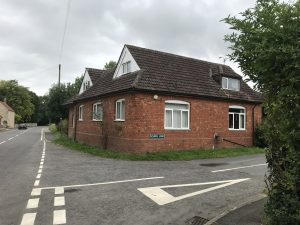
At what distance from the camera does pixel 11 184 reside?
1073 cm

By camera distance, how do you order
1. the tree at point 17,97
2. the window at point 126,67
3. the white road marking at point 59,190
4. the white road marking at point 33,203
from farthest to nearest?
the tree at point 17,97 → the window at point 126,67 → the white road marking at point 59,190 → the white road marking at point 33,203

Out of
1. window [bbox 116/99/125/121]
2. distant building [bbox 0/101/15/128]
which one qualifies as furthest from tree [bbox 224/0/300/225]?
distant building [bbox 0/101/15/128]

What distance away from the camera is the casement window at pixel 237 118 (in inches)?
965

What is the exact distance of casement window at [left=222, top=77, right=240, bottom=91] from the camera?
2525cm

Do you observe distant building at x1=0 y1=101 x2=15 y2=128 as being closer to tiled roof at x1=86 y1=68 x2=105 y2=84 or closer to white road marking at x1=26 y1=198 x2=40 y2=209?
tiled roof at x1=86 y1=68 x2=105 y2=84

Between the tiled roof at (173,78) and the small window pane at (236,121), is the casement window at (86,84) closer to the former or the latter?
the tiled roof at (173,78)

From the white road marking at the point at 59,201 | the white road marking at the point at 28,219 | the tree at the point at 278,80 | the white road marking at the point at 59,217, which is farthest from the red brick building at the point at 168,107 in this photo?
the tree at the point at 278,80

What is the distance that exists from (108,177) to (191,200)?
428cm

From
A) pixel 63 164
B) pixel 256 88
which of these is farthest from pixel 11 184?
pixel 256 88

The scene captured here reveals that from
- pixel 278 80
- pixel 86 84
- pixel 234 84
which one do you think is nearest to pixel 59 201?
pixel 278 80

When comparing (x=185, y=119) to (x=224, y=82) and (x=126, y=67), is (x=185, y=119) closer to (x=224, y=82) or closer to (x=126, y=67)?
(x=224, y=82)

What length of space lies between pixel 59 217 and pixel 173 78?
16116mm

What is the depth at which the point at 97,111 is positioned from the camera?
25.8 meters

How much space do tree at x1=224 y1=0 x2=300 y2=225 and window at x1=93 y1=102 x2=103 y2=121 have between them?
19628mm
